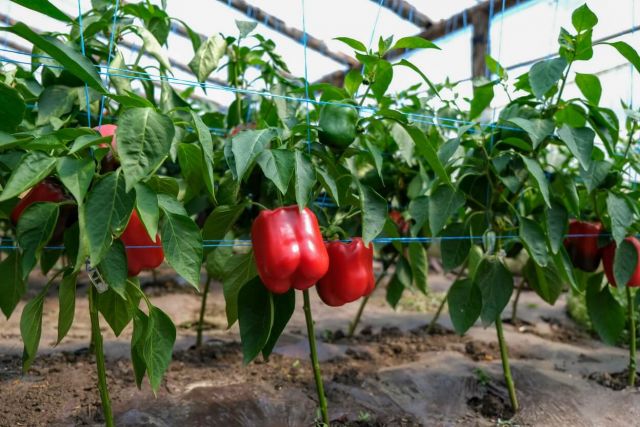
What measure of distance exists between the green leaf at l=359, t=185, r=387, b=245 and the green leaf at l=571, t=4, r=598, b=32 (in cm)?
86

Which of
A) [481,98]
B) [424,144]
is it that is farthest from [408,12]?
[424,144]

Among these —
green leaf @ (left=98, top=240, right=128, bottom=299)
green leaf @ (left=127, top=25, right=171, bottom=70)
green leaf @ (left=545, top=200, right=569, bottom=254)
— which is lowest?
green leaf @ (left=98, top=240, right=128, bottom=299)

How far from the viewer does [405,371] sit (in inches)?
86.9

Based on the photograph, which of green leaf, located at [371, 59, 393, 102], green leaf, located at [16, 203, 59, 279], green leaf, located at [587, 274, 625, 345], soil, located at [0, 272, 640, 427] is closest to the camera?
green leaf, located at [16, 203, 59, 279]

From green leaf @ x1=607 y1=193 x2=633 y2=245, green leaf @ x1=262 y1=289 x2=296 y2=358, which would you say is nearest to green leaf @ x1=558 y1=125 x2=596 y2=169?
green leaf @ x1=607 y1=193 x2=633 y2=245

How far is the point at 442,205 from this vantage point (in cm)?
171

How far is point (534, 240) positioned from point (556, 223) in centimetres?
11

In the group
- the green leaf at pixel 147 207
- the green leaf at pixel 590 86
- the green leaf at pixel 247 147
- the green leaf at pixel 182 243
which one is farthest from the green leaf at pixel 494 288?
the green leaf at pixel 147 207

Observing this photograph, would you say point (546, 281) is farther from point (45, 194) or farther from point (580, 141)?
point (45, 194)

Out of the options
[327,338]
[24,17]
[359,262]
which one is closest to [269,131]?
[359,262]

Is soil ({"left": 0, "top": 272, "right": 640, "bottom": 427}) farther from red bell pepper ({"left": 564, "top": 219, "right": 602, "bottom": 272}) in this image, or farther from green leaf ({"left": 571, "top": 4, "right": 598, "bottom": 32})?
green leaf ({"left": 571, "top": 4, "right": 598, "bottom": 32})

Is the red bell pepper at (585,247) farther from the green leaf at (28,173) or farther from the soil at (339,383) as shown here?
the green leaf at (28,173)

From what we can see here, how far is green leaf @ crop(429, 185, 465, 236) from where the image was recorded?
1.69 meters

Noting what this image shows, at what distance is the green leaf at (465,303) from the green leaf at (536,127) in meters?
0.49
